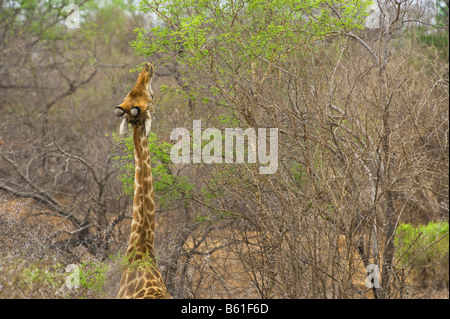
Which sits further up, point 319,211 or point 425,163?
point 425,163

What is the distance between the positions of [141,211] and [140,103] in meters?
0.99

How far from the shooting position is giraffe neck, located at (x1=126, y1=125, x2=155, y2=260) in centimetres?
479

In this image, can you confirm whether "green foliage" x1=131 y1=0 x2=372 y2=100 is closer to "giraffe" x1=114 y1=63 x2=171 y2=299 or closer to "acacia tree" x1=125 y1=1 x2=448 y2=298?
"acacia tree" x1=125 y1=1 x2=448 y2=298

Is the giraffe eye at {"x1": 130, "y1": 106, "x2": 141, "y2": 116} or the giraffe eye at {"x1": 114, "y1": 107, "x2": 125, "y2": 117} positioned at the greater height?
the giraffe eye at {"x1": 130, "y1": 106, "x2": 141, "y2": 116}

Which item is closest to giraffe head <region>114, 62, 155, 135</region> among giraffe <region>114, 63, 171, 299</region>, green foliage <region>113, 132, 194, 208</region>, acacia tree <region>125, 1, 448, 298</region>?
giraffe <region>114, 63, 171, 299</region>

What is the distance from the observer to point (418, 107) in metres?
6.73

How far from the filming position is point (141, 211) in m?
4.89

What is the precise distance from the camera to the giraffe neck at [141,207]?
4.79 meters

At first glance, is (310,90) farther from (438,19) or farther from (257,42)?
(438,19)

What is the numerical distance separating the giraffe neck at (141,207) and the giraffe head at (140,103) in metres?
0.14

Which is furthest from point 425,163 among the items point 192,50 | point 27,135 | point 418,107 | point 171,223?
point 27,135

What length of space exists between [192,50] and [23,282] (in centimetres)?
349

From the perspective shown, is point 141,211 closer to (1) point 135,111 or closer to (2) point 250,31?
(1) point 135,111

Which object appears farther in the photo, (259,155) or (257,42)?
(257,42)
